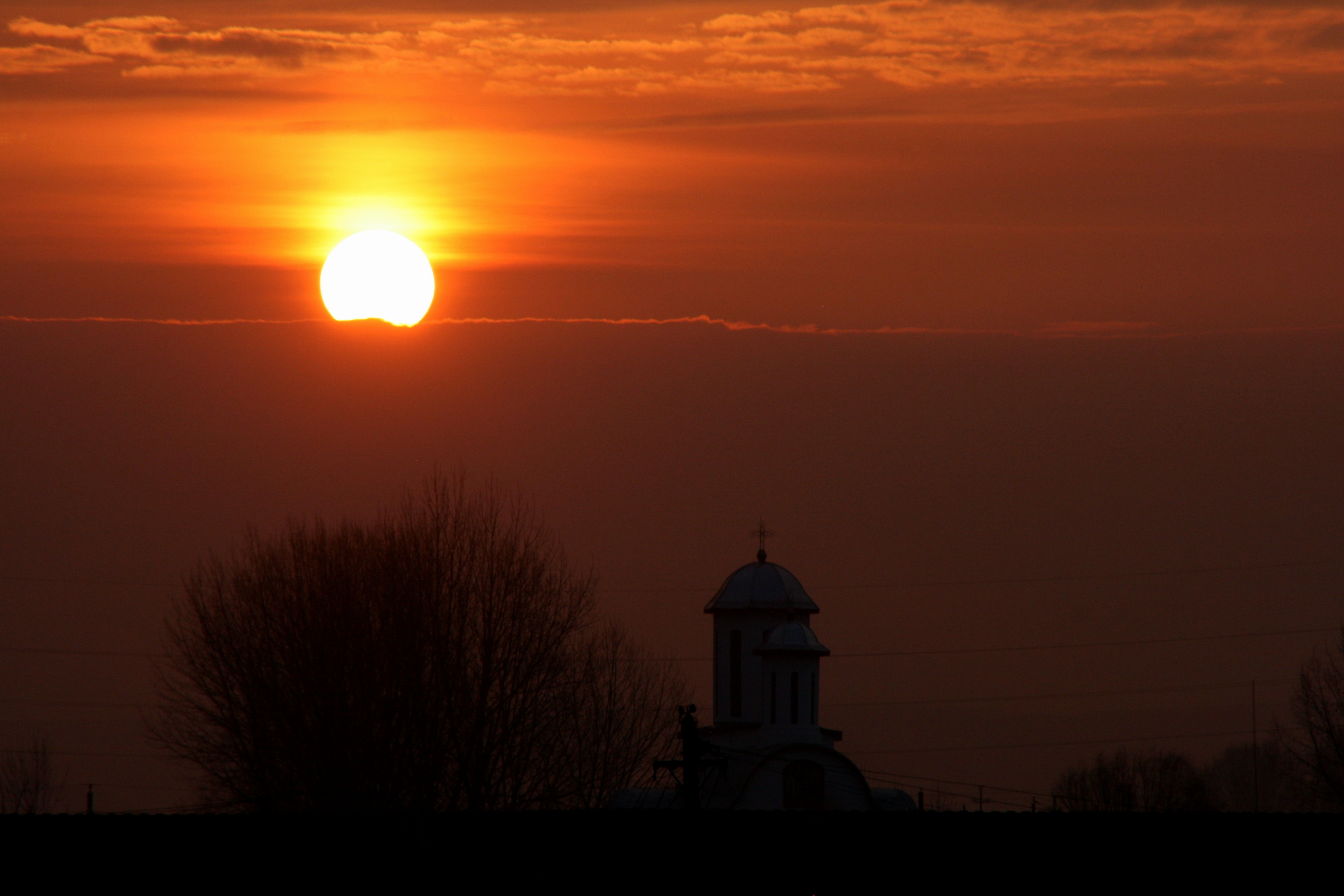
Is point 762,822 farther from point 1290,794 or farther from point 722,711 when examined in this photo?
point 1290,794

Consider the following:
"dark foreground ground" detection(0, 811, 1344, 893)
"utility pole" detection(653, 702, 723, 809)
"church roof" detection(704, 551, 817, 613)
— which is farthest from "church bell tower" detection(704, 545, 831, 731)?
"dark foreground ground" detection(0, 811, 1344, 893)

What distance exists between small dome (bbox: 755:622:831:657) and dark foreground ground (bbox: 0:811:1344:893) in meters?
44.7

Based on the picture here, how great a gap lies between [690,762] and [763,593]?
4427 cm

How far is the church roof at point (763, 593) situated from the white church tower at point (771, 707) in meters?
0.03

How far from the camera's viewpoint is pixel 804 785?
253 feet

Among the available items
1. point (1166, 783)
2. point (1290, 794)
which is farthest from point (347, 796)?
point (1290, 794)

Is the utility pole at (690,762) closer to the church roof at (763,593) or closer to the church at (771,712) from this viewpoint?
the church at (771,712)

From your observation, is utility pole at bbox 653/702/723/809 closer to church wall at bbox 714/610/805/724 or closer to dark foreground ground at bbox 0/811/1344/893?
dark foreground ground at bbox 0/811/1344/893

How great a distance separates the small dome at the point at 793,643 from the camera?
259ft

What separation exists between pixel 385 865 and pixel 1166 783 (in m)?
74.3

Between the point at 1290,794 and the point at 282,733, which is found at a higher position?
the point at 1290,794

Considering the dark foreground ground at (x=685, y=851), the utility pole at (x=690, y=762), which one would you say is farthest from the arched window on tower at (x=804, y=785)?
the dark foreground ground at (x=685, y=851)

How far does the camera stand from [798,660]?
79.1 metres

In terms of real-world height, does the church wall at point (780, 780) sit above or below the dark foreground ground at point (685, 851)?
above
